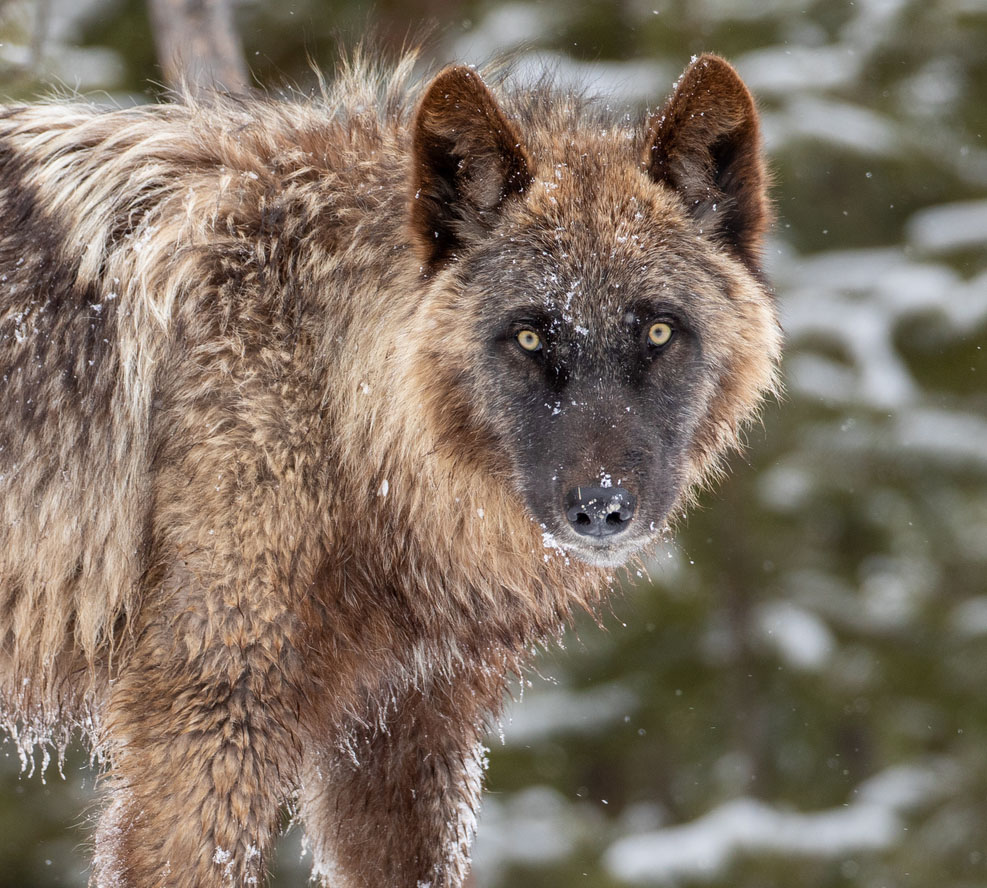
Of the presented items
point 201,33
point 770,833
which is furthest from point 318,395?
point 770,833

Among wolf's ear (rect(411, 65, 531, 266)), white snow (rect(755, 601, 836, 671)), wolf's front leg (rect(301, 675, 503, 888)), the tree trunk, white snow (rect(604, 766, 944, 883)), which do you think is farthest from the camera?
white snow (rect(755, 601, 836, 671))

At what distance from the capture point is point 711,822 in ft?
25.1

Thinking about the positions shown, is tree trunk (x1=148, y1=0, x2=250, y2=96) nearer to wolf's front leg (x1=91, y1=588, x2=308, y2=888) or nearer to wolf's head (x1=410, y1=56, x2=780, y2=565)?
wolf's head (x1=410, y1=56, x2=780, y2=565)

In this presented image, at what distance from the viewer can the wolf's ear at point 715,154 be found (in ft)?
9.84

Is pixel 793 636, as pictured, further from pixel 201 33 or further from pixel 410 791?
pixel 201 33

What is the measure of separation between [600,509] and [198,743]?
3.60ft

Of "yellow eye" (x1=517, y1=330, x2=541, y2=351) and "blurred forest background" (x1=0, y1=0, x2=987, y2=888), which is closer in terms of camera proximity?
"yellow eye" (x1=517, y1=330, x2=541, y2=351)

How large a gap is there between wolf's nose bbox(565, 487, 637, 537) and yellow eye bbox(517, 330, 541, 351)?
38 centimetres

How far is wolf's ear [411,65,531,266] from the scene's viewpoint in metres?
2.88

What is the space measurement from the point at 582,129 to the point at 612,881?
5.51 m

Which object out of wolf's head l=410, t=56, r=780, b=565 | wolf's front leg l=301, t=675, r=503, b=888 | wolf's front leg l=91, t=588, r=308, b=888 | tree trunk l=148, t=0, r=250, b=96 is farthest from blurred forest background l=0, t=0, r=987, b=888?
wolf's front leg l=91, t=588, r=308, b=888

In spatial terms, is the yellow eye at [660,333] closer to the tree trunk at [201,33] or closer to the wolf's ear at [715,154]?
the wolf's ear at [715,154]

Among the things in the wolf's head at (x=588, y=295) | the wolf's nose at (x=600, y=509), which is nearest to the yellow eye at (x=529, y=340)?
the wolf's head at (x=588, y=295)

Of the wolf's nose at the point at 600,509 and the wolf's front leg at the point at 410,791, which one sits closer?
the wolf's nose at the point at 600,509
